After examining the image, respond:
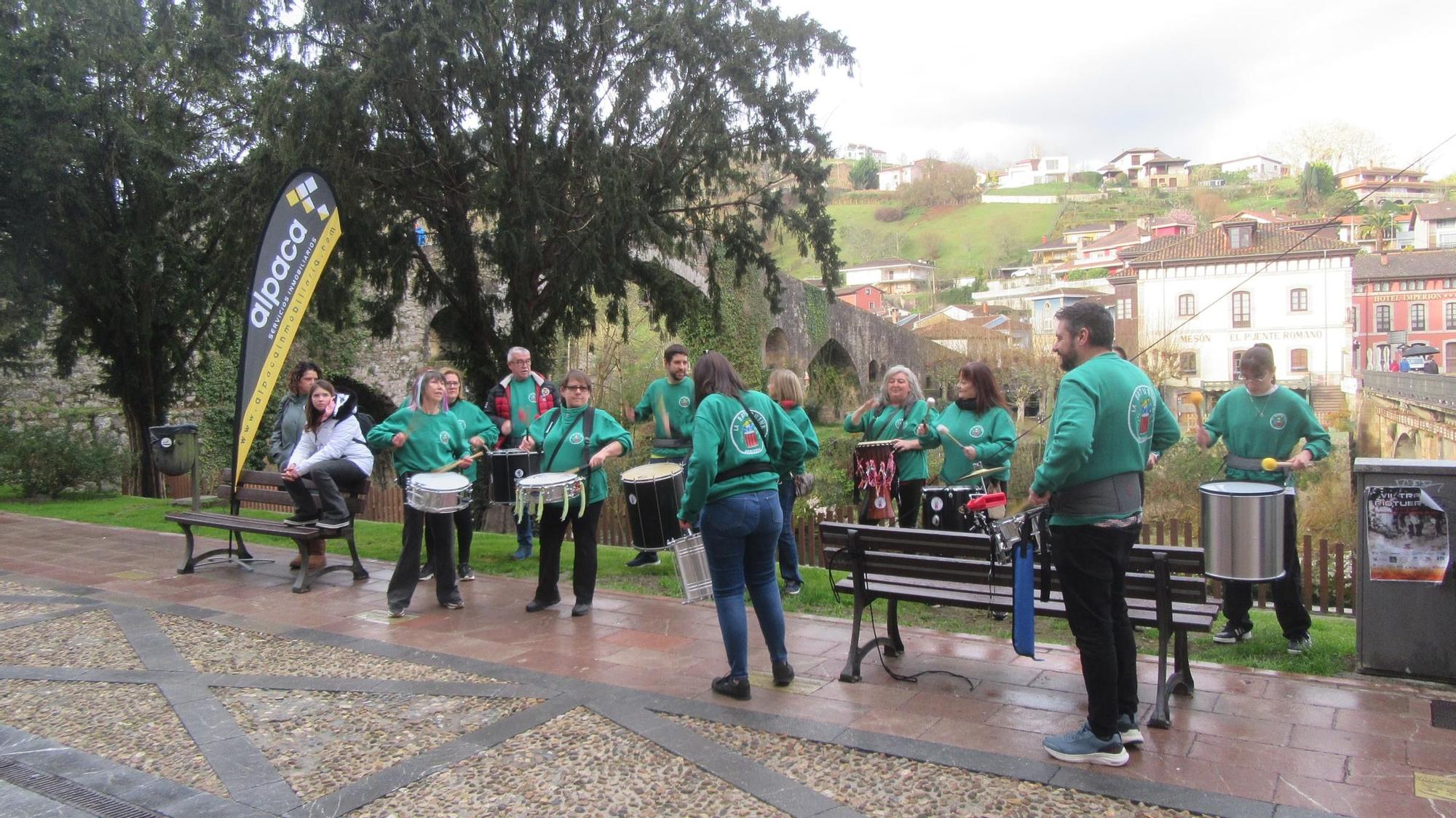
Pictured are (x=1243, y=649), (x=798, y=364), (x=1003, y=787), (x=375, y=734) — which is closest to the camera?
(x=1003, y=787)

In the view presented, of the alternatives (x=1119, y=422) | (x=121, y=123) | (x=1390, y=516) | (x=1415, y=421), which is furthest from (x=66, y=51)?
(x=1415, y=421)

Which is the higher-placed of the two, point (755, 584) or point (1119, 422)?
point (1119, 422)

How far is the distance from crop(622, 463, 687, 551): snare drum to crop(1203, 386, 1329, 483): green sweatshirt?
10.2 ft

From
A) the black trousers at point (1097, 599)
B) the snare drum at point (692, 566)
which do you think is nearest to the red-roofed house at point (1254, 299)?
the snare drum at point (692, 566)

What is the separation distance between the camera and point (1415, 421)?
28797 mm

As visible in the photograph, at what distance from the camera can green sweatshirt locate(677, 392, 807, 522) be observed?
445 centimetres

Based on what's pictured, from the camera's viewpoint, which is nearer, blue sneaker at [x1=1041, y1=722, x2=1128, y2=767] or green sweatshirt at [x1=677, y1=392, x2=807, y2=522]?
blue sneaker at [x1=1041, y1=722, x2=1128, y2=767]

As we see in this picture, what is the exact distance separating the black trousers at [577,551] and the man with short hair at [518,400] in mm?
1757

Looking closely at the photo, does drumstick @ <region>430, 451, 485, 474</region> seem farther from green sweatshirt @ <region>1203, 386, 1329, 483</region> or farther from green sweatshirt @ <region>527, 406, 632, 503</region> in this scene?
green sweatshirt @ <region>1203, 386, 1329, 483</region>

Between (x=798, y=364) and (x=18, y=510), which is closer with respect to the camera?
(x=18, y=510)

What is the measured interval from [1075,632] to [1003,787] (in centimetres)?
66

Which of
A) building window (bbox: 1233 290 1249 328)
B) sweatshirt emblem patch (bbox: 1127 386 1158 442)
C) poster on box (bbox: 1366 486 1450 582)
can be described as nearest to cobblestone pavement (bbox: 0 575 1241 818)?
sweatshirt emblem patch (bbox: 1127 386 1158 442)

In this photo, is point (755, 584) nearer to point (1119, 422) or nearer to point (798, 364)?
point (1119, 422)

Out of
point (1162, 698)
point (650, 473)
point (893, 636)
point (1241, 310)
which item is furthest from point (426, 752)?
point (1241, 310)
